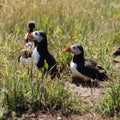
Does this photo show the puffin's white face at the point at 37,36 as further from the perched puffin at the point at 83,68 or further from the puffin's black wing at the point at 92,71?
the puffin's black wing at the point at 92,71

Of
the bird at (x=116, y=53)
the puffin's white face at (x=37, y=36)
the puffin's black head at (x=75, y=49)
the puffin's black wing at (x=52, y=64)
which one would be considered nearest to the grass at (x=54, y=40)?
the bird at (x=116, y=53)

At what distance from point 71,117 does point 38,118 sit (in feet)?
1.44

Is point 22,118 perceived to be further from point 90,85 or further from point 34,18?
point 34,18

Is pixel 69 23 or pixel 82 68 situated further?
pixel 69 23

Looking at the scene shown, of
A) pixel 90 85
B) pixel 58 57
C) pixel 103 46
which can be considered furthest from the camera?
pixel 103 46

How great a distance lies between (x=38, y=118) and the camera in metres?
5.94

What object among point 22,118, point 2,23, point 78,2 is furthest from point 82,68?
point 78,2

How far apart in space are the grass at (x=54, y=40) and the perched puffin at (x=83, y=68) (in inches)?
9.5

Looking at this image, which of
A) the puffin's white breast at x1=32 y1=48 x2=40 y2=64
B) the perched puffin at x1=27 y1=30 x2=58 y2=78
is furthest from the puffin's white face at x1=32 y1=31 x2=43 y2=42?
the puffin's white breast at x1=32 y1=48 x2=40 y2=64

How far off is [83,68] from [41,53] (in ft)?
2.45

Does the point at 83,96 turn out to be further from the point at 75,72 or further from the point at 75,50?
the point at 75,50

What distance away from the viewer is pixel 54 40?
877 cm

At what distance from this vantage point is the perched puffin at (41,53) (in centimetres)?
735

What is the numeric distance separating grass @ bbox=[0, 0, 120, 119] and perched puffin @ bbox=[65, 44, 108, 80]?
0.24m
